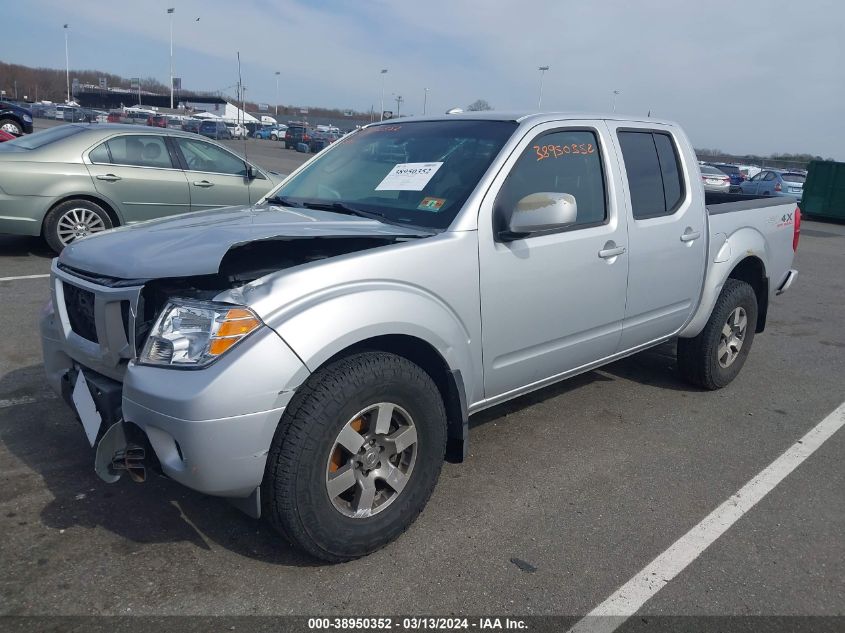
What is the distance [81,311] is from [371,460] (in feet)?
4.63

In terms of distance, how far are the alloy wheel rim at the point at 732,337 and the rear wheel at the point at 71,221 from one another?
22.2ft

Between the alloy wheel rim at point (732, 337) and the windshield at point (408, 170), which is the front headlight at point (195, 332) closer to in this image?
the windshield at point (408, 170)

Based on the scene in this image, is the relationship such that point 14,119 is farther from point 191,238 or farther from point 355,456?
point 355,456

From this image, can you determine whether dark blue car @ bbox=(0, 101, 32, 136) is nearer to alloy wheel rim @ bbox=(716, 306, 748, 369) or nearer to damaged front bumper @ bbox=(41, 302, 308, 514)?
alloy wheel rim @ bbox=(716, 306, 748, 369)

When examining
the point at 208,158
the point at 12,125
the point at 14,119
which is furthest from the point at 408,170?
the point at 14,119

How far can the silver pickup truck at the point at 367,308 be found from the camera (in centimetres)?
260

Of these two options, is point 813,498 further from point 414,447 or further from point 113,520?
point 113,520

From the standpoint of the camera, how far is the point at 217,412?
249 centimetres

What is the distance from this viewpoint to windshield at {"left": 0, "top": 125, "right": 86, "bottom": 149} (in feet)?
27.5

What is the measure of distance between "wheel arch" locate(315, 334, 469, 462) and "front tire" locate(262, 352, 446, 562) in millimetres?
100

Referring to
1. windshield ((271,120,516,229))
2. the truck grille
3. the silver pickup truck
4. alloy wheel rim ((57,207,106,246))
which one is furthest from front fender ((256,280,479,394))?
alloy wheel rim ((57,207,106,246))

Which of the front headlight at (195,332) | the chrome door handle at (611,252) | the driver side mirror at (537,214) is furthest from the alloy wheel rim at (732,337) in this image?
the front headlight at (195,332)

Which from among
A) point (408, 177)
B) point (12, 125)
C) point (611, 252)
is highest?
point (12, 125)

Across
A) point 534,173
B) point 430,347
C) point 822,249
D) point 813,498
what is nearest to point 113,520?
point 430,347
